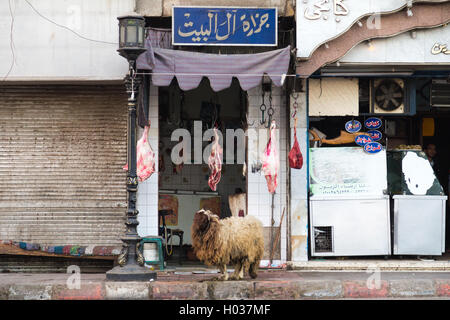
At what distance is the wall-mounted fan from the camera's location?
14.6m

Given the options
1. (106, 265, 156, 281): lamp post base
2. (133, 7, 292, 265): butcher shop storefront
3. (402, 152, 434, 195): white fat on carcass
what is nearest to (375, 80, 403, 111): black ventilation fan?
(402, 152, 434, 195): white fat on carcass

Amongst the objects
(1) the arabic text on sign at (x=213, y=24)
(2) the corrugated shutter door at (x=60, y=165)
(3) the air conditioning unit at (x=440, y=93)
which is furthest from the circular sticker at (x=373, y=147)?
(2) the corrugated shutter door at (x=60, y=165)

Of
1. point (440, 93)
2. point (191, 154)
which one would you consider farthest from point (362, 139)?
point (191, 154)

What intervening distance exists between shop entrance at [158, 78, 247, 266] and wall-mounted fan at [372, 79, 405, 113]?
2550mm

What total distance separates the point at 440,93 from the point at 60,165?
24.3 ft

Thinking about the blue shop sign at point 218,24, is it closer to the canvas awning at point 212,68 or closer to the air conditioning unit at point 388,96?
the canvas awning at point 212,68

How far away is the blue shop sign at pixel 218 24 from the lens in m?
13.6

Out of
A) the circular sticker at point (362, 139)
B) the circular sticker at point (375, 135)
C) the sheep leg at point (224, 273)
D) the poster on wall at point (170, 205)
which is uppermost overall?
the circular sticker at point (375, 135)

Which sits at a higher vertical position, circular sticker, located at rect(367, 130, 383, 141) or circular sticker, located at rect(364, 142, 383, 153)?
circular sticker, located at rect(367, 130, 383, 141)

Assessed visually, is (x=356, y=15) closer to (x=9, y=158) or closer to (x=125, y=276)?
(x=125, y=276)

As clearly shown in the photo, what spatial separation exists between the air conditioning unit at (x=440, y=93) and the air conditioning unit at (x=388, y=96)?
0.62 m

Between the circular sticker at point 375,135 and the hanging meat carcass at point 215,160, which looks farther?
the circular sticker at point 375,135

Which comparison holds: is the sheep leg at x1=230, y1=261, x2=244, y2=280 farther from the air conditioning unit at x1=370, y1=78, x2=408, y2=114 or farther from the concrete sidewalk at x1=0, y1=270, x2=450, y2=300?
the air conditioning unit at x1=370, y1=78, x2=408, y2=114
